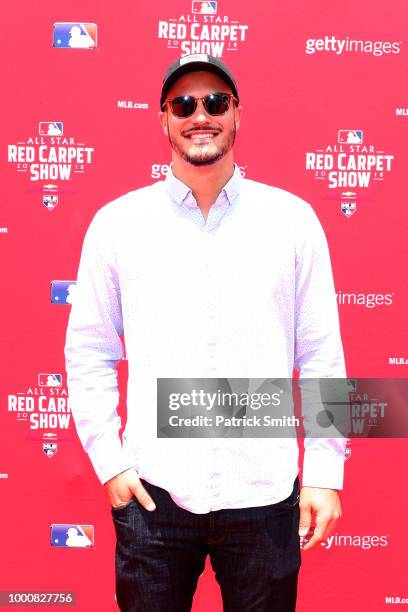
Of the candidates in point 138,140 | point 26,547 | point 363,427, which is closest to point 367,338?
point 363,427

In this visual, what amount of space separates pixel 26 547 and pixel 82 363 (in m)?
1.34

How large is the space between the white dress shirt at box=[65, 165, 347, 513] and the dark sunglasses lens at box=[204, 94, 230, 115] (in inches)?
6.4

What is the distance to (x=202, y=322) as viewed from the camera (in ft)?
4.54

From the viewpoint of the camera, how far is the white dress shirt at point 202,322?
4.54 feet

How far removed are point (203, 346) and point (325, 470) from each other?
0.40 meters

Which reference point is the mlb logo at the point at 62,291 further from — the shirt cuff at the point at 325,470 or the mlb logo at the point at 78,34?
the shirt cuff at the point at 325,470

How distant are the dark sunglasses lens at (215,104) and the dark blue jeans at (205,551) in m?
0.85

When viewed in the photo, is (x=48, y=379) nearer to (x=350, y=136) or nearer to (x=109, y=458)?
(x=109, y=458)

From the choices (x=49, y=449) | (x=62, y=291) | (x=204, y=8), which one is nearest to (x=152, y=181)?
(x=62, y=291)

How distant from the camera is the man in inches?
54.5

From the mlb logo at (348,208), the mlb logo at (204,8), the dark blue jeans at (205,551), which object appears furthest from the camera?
the mlb logo at (348,208)

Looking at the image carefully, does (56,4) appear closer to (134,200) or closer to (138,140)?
(138,140)

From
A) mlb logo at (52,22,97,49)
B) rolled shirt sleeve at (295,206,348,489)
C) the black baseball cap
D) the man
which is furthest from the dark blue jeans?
mlb logo at (52,22,97,49)

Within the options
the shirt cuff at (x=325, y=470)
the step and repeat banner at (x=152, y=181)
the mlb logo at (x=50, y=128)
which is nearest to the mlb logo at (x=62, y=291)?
the step and repeat banner at (x=152, y=181)
